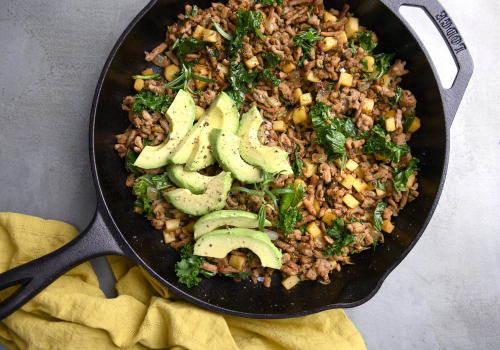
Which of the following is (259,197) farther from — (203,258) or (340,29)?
(340,29)

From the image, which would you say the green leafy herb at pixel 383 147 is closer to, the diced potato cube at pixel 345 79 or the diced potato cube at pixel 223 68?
the diced potato cube at pixel 345 79

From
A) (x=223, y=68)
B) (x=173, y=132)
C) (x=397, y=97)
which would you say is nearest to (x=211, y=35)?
(x=223, y=68)

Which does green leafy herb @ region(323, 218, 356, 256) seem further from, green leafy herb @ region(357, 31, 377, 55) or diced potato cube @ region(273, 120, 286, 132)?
green leafy herb @ region(357, 31, 377, 55)

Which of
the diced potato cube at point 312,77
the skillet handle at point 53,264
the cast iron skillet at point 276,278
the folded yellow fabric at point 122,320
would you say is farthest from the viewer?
the diced potato cube at point 312,77

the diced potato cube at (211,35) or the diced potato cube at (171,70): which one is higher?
the diced potato cube at (211,35)

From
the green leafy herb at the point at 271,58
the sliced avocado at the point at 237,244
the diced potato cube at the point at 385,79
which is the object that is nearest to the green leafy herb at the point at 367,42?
the diced potato cube at the point at 385,79

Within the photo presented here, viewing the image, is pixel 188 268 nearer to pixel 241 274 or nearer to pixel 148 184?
pixel 241 274

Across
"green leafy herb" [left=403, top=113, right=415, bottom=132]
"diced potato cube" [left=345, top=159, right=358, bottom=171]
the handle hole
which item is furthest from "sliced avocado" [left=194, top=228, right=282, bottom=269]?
the handle hole
